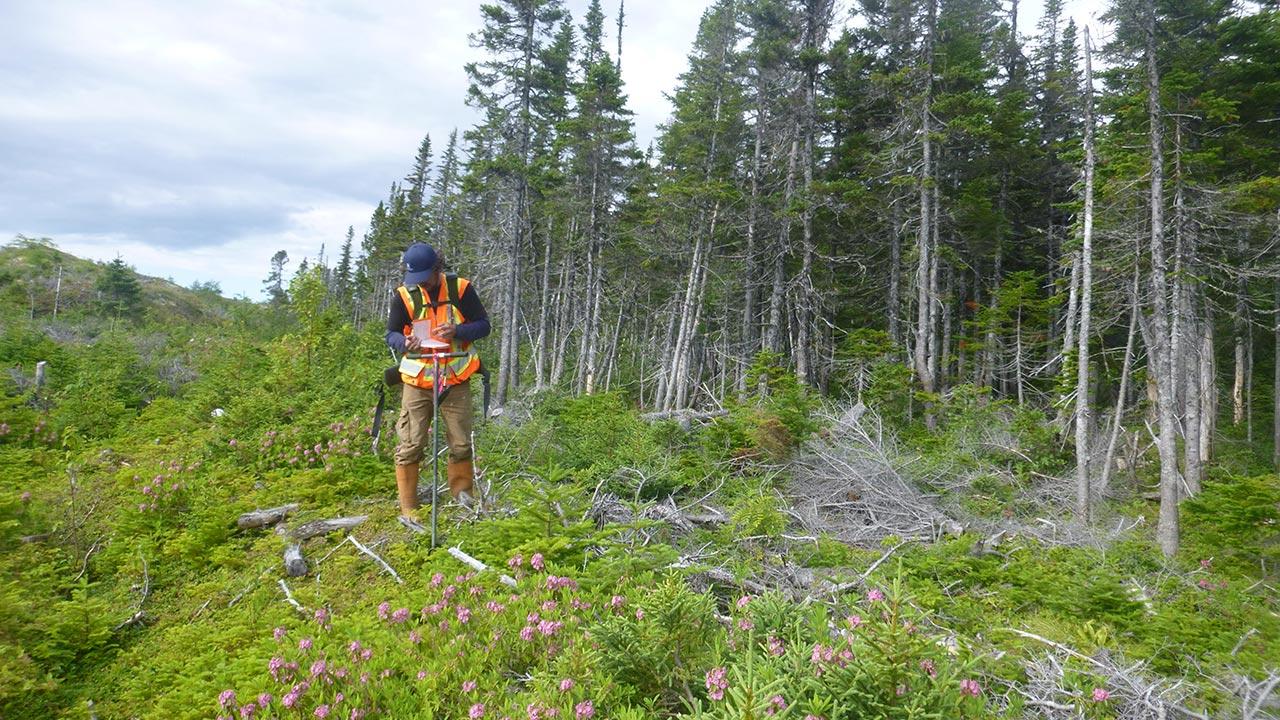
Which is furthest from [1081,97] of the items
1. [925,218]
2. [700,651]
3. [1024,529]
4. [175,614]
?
[175,614]

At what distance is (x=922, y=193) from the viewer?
16.2 m

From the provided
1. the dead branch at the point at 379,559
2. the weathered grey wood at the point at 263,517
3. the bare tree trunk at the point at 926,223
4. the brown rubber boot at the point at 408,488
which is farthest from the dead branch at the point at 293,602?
the bare tree trunk at the point at 926,223

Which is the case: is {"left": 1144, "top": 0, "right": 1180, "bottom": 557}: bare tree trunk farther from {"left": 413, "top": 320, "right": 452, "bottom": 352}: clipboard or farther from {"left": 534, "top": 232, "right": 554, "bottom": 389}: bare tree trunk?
{"left": 534, "top": 232, "right": 554, "bottom": 389}: bare tree trunk

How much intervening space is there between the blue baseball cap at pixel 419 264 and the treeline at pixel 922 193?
8.48 meters

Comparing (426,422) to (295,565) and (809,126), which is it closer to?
(295,565)

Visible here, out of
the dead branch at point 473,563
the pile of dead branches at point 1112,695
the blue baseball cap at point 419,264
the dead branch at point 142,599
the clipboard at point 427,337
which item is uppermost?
the blue baseball cap at point 419,264

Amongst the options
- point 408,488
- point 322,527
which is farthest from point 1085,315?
point 322,527

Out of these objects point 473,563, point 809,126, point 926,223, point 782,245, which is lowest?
point 473,563

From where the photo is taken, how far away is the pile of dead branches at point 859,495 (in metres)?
6.66

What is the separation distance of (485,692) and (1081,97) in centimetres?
1412

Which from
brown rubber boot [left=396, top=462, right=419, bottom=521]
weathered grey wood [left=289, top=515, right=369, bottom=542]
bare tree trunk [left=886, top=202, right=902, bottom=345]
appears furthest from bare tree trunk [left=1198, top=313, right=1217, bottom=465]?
weathered grey wood [left=289, top=515, right=369, bottom=542]

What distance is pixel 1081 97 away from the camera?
1086 centimetres

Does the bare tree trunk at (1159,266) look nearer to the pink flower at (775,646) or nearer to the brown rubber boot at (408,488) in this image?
the pink flower at (775,646)

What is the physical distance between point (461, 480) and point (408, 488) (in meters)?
0.47
